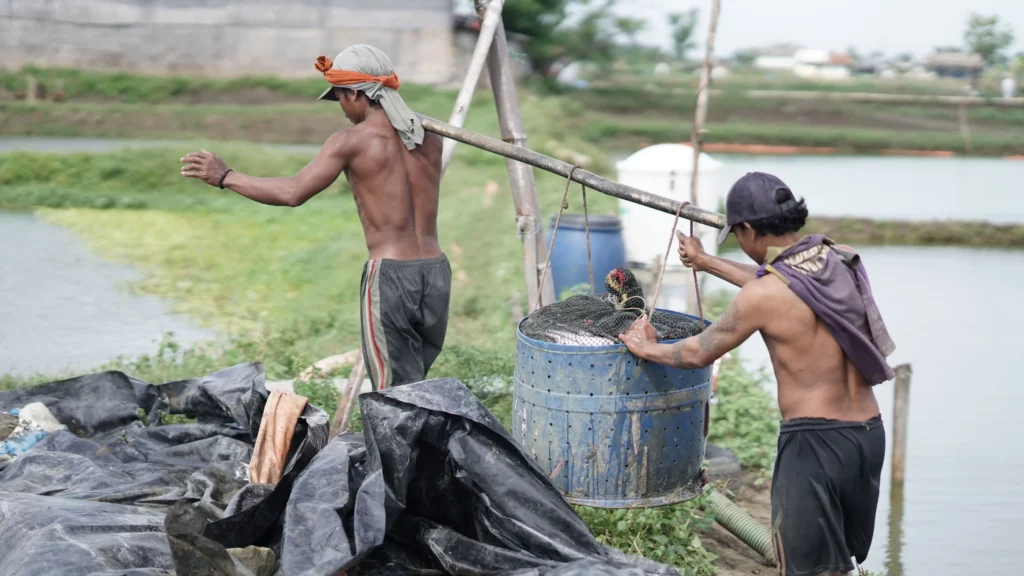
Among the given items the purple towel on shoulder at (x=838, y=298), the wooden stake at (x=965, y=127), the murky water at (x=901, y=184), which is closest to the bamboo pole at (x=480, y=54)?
the purple towel on shoulder at (x=838, y=298)

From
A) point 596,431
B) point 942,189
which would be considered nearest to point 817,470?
point 596,431

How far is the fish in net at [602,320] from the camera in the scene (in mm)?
3510

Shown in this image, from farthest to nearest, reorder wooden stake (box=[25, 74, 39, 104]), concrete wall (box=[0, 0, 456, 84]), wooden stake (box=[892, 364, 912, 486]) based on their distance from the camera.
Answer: concrete wall (box=[0, 0, 456, 84]) < wooden stake (box=[25, 74, 39, 104]) < wooden stake (box=[892, 364, 912, 486])

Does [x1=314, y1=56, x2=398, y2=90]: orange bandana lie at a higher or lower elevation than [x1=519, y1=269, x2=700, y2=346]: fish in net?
higher

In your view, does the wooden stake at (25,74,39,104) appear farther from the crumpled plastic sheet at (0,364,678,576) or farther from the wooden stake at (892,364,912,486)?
the crumpled plastic sheet at (0,364,678,576)

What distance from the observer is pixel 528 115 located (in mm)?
21922

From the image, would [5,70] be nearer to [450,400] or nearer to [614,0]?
[614,0]

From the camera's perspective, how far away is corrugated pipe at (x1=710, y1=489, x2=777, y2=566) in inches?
179

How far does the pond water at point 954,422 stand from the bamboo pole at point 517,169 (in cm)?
205

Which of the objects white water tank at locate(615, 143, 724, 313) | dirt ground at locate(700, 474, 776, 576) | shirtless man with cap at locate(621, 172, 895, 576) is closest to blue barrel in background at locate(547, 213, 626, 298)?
white water tank at locate(615, 143, 724, 313)

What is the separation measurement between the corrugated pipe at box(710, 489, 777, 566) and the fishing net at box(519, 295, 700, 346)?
132 cm

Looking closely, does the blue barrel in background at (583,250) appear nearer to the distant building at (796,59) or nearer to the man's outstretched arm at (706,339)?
the man's outstretched arm at (706,339)

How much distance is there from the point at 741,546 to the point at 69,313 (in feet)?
20.4

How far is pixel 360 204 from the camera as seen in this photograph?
14.4ft
